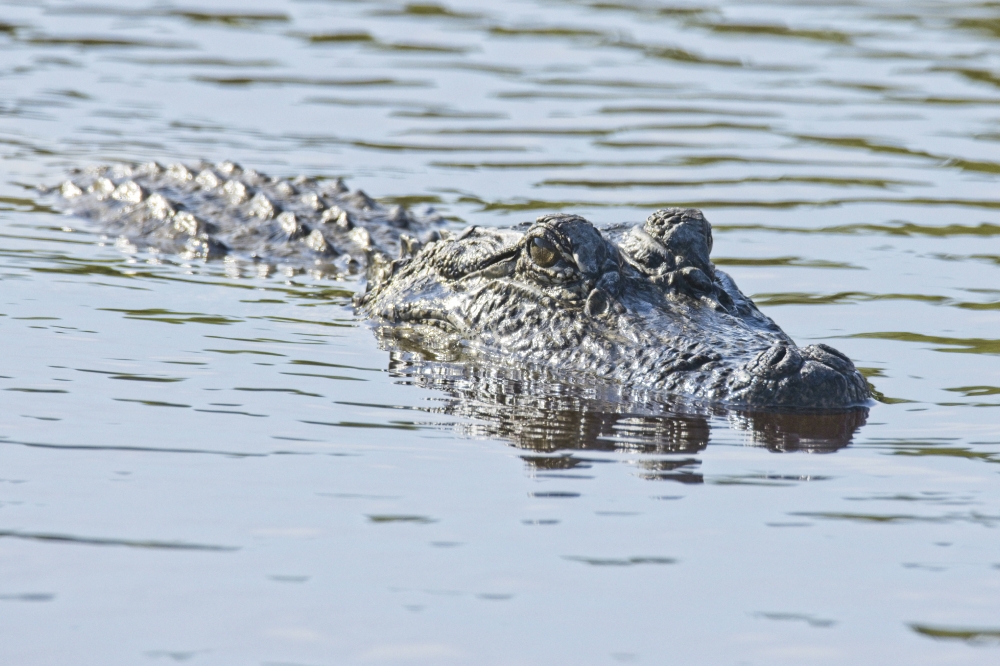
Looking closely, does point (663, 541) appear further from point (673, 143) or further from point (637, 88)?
point (637, 88)

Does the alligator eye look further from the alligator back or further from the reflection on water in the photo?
the alligator back

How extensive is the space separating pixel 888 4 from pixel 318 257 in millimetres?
11526

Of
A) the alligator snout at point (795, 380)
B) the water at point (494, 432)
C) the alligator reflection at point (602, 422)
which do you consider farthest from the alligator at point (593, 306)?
the water at point (494, 432)

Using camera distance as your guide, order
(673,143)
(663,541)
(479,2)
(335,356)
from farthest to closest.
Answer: (479,2)
(673,143)
(335,356)
(663,541)

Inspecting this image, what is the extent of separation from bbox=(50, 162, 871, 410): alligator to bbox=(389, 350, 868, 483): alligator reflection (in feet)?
0.36

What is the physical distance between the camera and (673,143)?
11.9 metres

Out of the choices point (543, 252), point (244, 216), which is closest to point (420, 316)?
point (543, 252)

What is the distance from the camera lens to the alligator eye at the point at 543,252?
668cm

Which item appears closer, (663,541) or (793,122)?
(663,541)

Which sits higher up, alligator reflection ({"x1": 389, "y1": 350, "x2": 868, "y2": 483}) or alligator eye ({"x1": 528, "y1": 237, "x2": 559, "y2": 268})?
alligator eye ({"x1": 528, "y1": 237, "x2": 559, "y2": 268})

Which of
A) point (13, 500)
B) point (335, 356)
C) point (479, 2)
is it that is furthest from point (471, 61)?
point (13, 500)

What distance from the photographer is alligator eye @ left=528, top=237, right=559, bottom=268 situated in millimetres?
6676

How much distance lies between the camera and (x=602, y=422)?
18.0 ft

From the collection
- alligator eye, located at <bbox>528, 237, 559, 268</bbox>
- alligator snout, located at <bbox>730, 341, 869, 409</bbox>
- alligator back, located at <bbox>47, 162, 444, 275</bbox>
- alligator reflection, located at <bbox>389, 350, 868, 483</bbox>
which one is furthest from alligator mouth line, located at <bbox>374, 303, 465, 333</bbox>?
alligator snout, located at <bbox>730, 341, 869, 409</bbox>
